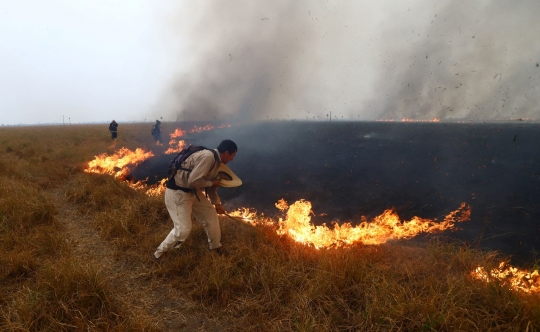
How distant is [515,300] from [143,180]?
13.1m

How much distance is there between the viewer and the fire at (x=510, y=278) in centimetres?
351

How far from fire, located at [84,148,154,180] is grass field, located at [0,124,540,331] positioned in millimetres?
6179

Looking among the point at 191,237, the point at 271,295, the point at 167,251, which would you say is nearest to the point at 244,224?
the point at 191,237

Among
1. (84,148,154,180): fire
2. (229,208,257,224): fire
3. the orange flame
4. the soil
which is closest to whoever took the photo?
the soil

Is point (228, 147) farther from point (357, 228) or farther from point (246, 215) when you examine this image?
point (357, 228)

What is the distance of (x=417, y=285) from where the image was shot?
3637 mm

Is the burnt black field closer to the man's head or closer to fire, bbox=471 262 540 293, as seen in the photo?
fire, bbox=471 262 540 293

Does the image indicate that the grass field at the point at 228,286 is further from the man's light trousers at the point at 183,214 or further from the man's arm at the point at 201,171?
the man's arm at the point at 201,171

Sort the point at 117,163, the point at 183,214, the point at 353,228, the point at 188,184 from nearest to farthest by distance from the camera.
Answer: the point at 188,184
the point at 183,214
the point at 353,228
the point at 117,163

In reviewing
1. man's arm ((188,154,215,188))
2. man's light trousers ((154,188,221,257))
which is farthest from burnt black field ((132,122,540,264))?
man's arm ((188,154,215,188))

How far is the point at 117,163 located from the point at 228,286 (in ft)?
43.8

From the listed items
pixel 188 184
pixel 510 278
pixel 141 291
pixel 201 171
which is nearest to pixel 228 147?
pixel 201 171

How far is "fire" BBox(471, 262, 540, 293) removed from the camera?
351 cm

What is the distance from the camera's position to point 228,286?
376 centimetres
